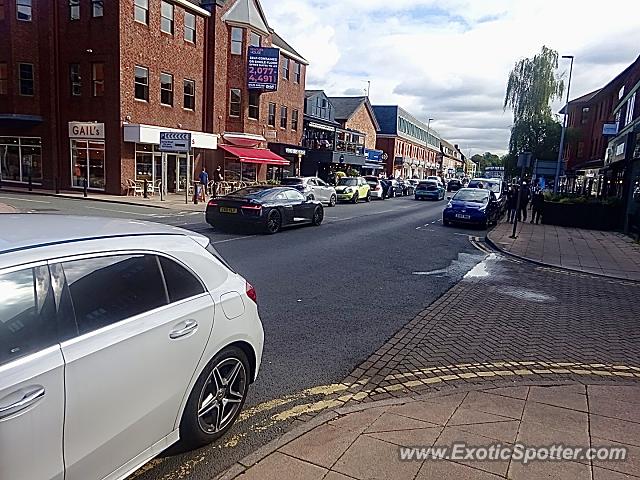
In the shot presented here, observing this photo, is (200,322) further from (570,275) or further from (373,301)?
(570,275)

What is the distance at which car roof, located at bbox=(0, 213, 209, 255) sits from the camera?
8.21 feet

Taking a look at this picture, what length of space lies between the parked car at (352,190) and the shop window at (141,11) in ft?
46.2

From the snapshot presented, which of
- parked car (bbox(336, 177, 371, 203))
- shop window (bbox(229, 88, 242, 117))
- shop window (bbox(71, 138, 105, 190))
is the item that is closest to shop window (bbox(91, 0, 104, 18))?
shop window (bbox(71, 138, 105, 190))

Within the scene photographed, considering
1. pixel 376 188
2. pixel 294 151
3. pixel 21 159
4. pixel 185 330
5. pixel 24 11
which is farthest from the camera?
pixel 294 151

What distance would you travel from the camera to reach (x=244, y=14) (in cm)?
3225

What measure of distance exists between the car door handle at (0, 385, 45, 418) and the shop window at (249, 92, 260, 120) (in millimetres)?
33144

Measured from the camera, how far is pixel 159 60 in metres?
27.0

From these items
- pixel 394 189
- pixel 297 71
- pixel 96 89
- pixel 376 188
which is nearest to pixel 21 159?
pixel 96 89

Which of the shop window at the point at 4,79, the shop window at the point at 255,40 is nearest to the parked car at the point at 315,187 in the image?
the shop window at the point at 255,40

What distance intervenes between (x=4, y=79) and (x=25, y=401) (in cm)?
3067

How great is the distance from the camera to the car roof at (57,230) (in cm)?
250

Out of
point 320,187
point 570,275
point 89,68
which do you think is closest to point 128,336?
point 570,275

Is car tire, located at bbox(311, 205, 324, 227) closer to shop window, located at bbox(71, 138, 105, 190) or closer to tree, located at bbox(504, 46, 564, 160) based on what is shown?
shop window, located at bbox(71, 138, 105, 190)

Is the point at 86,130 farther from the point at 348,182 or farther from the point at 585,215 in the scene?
the point at 585,215
